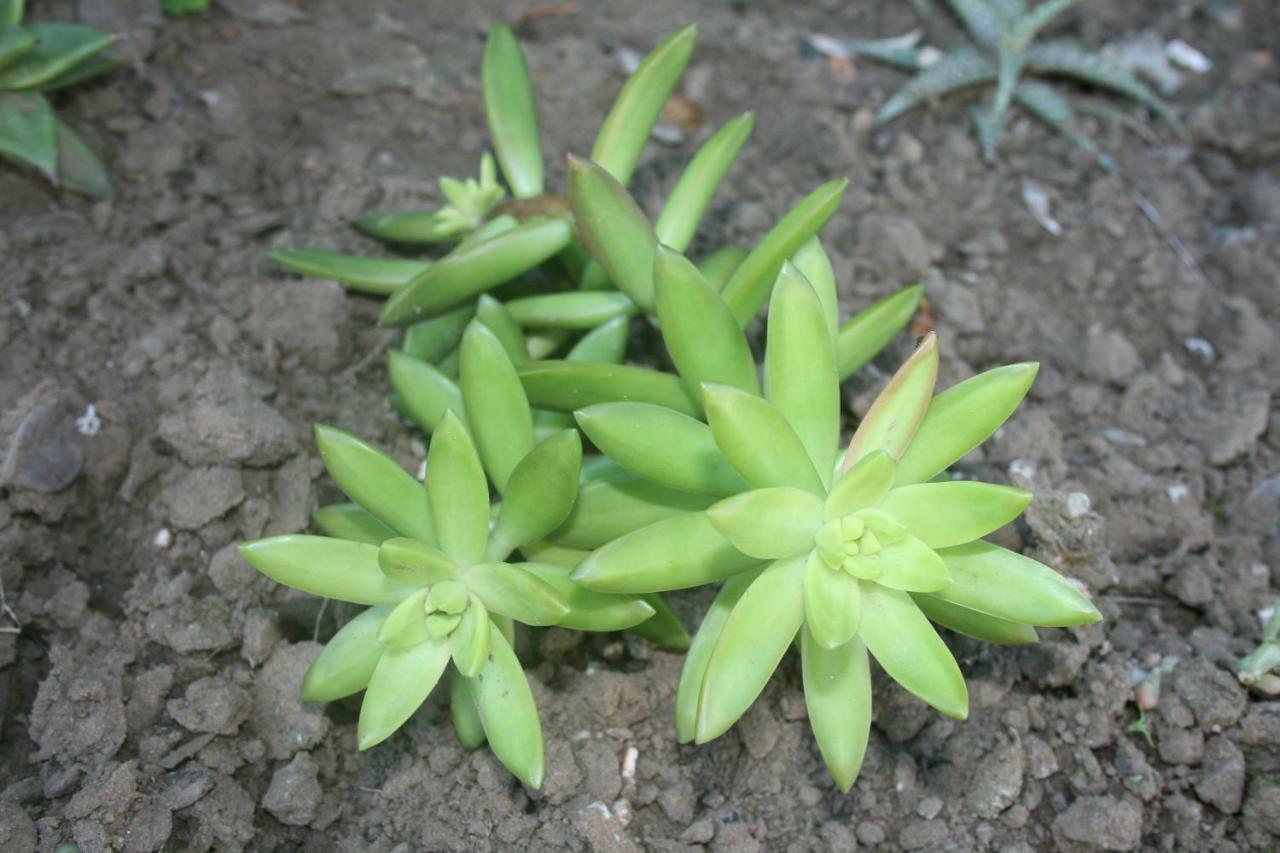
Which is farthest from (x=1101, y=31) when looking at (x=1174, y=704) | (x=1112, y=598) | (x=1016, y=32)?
(x=1174, y=704)

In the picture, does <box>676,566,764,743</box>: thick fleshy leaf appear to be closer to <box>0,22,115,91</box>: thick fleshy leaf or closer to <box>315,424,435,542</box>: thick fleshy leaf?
<box>315,424,435,542</box>: thick fleshy leaf

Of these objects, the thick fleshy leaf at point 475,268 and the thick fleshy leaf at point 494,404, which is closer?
the thick fleshy leaf at point 494,404

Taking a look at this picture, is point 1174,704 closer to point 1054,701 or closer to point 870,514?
point 1054,701

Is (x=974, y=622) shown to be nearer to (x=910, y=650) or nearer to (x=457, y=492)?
(x=910, y=650)

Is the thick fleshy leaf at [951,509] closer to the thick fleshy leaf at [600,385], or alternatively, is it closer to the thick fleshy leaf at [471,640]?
the thick fleshy leaf at [600,385]

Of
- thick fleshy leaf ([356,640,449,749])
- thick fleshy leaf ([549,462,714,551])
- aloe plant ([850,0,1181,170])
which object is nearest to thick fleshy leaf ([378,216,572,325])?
thick fleshy leaf ([549,462,714,551])

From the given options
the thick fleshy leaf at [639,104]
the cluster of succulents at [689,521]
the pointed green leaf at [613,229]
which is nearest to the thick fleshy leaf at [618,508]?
the cluster of succulents at [689,521]

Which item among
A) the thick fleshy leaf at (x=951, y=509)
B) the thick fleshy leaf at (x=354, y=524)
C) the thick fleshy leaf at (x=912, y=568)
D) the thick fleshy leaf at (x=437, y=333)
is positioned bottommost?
the thick fleshy leaf at (x=354, y=524)

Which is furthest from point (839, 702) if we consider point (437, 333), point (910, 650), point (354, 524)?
point (437, 333)
